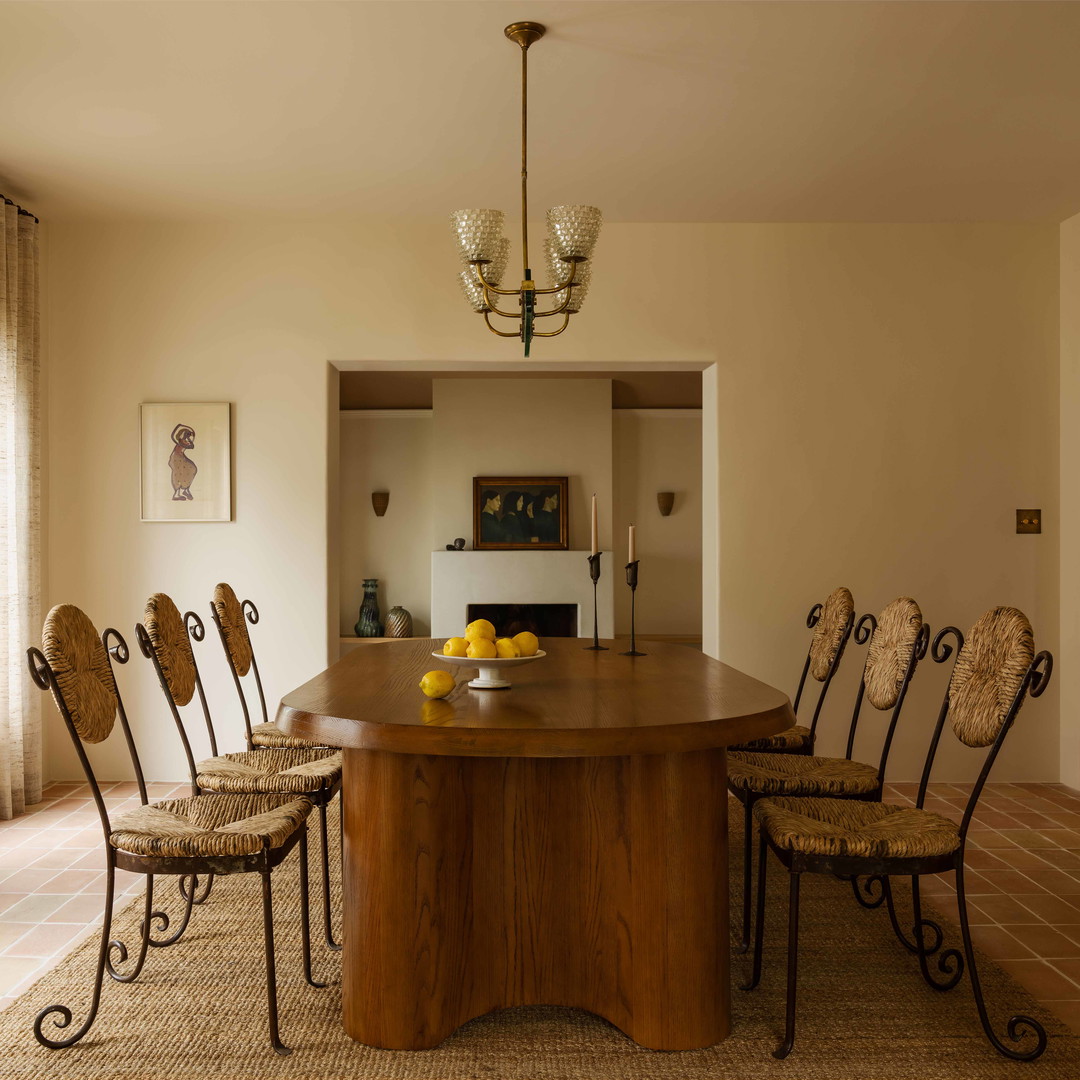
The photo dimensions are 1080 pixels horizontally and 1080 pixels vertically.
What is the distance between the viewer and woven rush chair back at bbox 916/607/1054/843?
6.49ft

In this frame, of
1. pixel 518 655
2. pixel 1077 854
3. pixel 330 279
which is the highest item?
pixel 330 279

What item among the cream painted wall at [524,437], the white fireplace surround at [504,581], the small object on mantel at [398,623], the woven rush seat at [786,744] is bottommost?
the small object on mantel at [398,623]

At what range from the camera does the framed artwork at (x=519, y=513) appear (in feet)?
24.4

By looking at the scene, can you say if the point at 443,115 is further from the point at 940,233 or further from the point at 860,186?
the point at 940,233

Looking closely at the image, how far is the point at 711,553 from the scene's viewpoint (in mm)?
4414

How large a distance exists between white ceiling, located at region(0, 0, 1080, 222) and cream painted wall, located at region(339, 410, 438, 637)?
4.26 metres

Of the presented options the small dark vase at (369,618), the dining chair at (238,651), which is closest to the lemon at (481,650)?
the dining chair at (238,651)

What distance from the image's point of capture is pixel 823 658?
317 cm

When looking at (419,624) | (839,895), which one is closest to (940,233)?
(839,895)

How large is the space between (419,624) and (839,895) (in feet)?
19.0

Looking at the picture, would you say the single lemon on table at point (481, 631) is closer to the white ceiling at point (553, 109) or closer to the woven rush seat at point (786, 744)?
the woven rush seat at point (786, 744)

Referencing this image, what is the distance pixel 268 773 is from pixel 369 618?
5.60 metres

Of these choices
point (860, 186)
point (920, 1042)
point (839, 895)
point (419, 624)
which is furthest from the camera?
point (419, 624)

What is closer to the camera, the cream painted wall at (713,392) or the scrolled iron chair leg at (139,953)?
the scrolled iron chair leg at (139,953)
